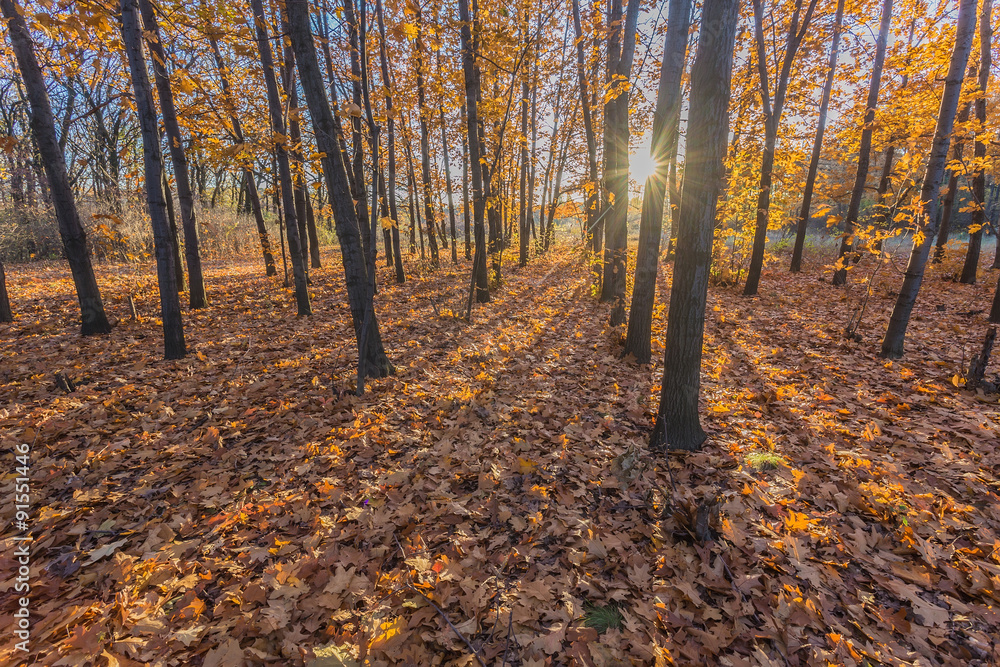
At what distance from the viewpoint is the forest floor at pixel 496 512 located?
2.26 meters

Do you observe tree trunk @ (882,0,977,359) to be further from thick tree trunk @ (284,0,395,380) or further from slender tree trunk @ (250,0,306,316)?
slender tree trunk @ (250,0,306,316)

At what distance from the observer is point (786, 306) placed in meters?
10.0

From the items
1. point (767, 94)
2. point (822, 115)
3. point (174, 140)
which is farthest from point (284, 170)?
point (822, 115)

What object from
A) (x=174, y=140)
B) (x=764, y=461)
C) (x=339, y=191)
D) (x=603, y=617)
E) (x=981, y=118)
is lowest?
(x=603, y=617)

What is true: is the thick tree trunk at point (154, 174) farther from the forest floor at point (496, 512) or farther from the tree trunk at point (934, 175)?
the tree trunk at point (934, 175)

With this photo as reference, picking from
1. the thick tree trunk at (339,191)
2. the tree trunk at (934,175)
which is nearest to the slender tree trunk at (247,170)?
the thick tree trunk at (339,191)

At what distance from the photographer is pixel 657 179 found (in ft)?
18.5

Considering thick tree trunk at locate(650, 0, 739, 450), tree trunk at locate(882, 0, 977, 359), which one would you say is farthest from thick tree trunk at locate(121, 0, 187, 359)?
tree trunk at locate(882, 0, 977, 359)

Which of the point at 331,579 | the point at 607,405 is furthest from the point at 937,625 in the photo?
the point at 331,579

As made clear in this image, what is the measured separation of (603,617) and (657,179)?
216 inches

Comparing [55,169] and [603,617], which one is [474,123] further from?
[603,617]

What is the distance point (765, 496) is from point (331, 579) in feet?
11.7

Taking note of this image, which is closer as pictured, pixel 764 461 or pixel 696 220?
pixel 696 220

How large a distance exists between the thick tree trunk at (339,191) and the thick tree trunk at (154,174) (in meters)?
2.62
